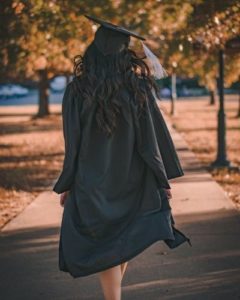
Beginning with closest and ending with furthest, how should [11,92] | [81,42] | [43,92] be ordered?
[81,42] → [43,92] → [11,92]

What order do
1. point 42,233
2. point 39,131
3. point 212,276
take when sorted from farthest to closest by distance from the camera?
point 39,131 < point 42,233 < point 212,276

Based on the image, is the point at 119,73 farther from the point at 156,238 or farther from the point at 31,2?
the point at 31,2

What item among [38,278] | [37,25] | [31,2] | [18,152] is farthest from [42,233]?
[18,152]

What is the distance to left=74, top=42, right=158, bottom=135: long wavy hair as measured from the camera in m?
3.74

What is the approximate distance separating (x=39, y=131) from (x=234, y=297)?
1850cm

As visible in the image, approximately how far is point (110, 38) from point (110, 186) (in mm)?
853

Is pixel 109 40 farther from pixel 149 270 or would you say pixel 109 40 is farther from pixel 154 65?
pixel 149 270

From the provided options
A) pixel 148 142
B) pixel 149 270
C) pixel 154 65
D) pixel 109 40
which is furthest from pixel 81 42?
pixel 148 142

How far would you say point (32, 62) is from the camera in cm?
1609

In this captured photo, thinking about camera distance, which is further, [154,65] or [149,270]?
[149,270]

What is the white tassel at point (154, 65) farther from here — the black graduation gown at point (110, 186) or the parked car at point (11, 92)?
the parked car at point (11, 92)

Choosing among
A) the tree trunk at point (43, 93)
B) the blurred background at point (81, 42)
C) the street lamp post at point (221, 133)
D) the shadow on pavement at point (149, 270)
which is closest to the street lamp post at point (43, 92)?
the tree trunk at point (43, 93)

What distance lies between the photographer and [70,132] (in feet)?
12.5

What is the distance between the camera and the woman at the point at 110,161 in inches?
149
